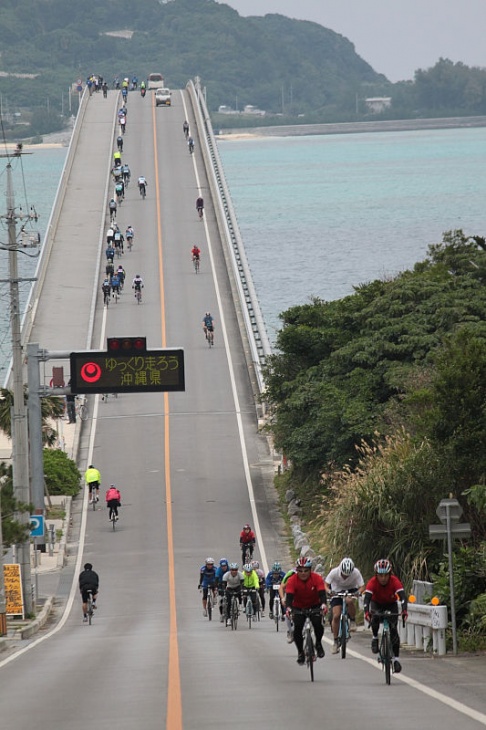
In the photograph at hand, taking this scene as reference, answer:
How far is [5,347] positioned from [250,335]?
115ft

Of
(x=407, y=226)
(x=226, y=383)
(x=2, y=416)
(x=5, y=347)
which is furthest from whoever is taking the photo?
(x=407, y=226)

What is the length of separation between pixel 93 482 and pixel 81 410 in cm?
1114

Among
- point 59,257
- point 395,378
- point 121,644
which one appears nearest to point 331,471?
point 395,378

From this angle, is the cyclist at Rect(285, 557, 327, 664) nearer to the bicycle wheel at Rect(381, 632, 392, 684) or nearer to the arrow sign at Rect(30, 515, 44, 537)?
the bicycle wheel at Rect(381, 632, 392, 684)

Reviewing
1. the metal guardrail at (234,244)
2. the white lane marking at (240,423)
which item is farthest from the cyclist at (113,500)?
the metal guardrail at (234,244)

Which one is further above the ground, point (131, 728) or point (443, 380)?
point (443, 380)

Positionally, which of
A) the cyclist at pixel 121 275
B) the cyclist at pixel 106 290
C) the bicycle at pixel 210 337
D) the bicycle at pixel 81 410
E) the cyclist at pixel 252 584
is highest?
the cyclist at pixel 121 275

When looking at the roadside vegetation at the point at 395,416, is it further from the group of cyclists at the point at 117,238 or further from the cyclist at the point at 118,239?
the cyclist at the point at 118,239

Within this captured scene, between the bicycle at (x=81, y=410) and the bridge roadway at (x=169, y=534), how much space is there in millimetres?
394

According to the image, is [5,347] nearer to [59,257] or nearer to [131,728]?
[59,257]

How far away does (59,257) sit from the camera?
80.3m

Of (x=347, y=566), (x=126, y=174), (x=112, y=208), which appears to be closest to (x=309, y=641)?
(x=347, y=566)

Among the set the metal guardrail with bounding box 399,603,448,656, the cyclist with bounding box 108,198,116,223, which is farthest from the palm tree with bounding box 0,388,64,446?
the cyclist with bounding box 108,198,116,223

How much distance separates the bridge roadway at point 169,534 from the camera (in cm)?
1518
